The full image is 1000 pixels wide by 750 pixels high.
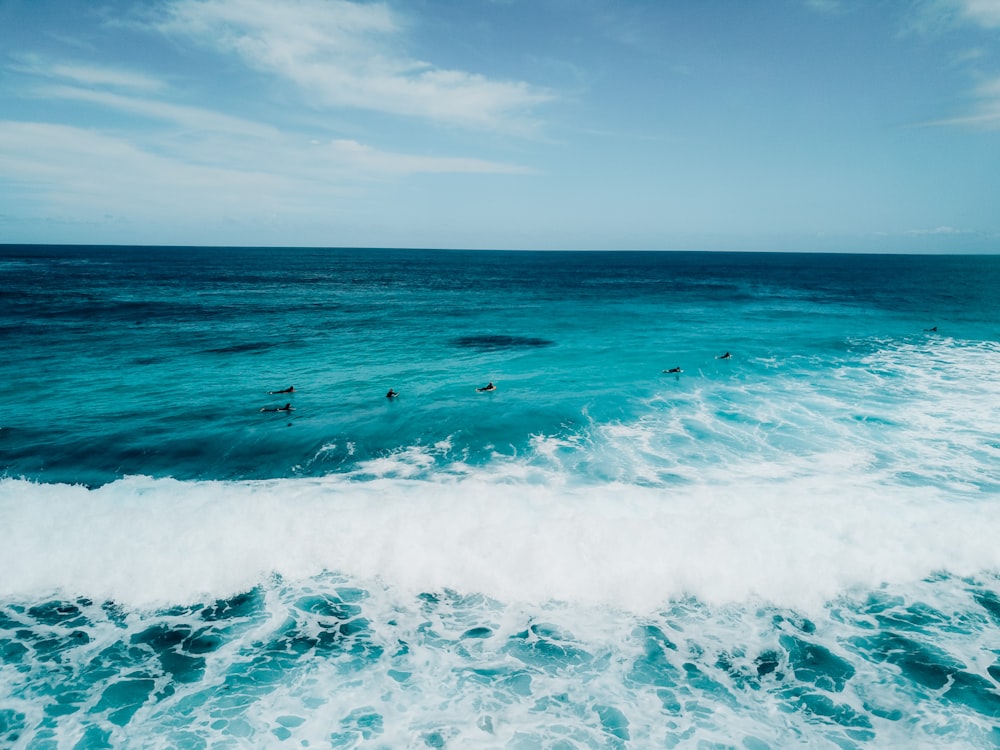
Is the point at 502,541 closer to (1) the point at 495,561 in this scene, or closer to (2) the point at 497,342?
(1) the point at 495,561

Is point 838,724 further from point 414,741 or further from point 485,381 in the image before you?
point 485,381

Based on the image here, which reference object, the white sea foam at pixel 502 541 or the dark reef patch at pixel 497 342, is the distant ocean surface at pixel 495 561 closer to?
the white sea foam at pixel 502 541

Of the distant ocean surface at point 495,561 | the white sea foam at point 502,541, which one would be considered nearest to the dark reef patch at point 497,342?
the distant ocean surface at point 495,561

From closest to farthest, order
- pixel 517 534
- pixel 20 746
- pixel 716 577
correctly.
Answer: pixel 20 746
pixel 716 577
pixel 517 534

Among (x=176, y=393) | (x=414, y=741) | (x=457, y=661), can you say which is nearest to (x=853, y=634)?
(x=457, y=661)

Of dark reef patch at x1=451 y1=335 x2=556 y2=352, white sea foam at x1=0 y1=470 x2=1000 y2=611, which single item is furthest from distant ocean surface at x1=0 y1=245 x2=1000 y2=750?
dark reef patch at x1=451 y1=335 x2=556 y2=352

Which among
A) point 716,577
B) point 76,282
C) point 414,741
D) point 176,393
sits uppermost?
point 76,282
